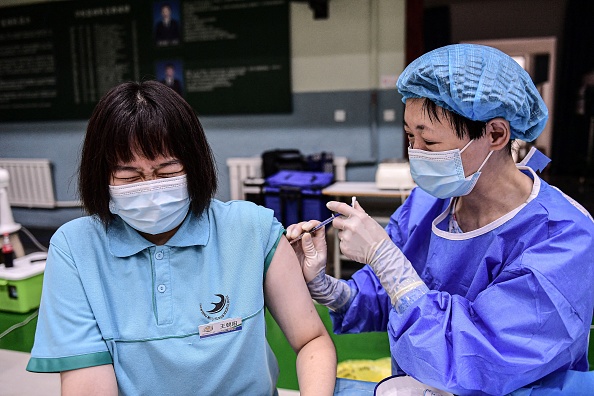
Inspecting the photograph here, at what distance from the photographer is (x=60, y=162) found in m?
5.30

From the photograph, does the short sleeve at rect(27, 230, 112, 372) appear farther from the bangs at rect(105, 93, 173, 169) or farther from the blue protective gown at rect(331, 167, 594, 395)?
the blue protective gown at rect(331, 167, 594, 395)

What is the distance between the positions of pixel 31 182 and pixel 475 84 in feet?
18.2

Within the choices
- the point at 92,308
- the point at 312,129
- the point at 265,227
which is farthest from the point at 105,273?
the point at 312,129

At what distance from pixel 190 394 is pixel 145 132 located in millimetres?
579

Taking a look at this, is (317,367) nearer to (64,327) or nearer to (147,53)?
(64,327)

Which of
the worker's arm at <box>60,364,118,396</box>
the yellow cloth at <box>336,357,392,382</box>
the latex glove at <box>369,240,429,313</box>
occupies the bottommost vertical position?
the yellow cloth at <box>336,357,392,382</box>

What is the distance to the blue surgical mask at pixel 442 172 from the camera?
3.51 ft

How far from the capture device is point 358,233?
3.74 ft

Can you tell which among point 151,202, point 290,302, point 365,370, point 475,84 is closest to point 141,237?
point 151,202

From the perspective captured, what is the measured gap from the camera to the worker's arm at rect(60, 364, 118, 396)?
91 centimetres

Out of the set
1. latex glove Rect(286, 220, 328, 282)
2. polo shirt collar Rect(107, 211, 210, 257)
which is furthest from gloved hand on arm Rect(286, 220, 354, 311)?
polo shirt collar Rect(107, 211, 210, 257)

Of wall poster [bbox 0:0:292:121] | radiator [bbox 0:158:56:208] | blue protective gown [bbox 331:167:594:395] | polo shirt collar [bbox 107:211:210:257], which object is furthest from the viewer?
radiator [bbox 0:158:56:208]

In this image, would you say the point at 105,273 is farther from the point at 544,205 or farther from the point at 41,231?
the point at 41,231

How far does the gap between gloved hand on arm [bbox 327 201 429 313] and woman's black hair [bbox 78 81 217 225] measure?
15.2 inches
